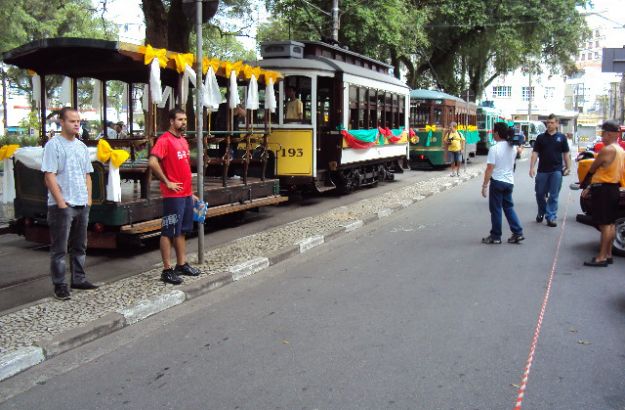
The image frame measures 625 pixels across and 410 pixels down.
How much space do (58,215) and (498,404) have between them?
4144mm

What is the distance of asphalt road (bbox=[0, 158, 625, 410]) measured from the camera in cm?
392

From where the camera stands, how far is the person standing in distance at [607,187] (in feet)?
A: 24.4

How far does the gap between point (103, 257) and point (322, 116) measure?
22.9 ft

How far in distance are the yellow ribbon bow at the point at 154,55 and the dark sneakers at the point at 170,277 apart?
9.56 ft

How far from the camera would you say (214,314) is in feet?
18.8

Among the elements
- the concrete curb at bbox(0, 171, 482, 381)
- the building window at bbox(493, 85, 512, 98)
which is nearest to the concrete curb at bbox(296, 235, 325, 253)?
the concrete curb at bbox(0, 171, 482, 381)

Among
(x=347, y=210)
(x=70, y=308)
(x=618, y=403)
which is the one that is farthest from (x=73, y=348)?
(x=347, y=210)

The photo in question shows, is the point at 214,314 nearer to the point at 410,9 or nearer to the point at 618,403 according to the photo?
the point at 618,403

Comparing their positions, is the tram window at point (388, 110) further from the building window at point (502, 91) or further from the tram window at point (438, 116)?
the building window at point (502, 91)

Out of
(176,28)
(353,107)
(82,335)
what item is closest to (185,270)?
(82,335)

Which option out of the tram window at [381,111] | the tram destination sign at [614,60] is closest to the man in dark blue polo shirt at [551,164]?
the tram destination sign at [614,60]

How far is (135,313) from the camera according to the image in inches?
217

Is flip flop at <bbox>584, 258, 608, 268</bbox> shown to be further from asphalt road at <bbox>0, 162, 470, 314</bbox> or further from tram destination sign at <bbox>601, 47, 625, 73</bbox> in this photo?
tram destination sign at <bbox>601, 47, 625, 73</bbox>

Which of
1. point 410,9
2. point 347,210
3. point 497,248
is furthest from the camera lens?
point 410,9
